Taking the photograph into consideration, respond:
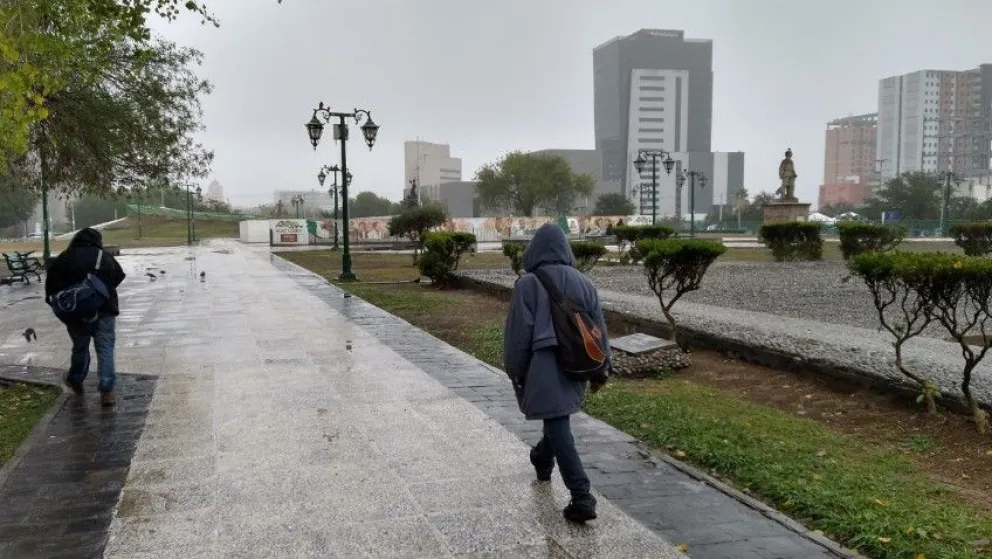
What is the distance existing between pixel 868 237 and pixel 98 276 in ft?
73.0

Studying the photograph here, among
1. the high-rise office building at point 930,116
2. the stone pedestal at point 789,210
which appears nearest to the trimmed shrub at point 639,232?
the stone pedestal at point 789,210

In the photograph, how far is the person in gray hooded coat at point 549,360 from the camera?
11.9ft

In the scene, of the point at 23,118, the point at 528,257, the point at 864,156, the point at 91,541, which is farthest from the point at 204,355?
the point at 864,156

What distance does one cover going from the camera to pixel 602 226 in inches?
2124

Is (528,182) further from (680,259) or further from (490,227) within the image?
(680,259)

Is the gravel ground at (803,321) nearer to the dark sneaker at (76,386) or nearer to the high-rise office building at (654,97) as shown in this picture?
the dark sneaker at (76,386)

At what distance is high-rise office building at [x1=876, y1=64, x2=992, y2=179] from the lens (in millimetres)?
119938

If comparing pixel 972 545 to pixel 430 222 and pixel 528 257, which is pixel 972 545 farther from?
pixel 430 222

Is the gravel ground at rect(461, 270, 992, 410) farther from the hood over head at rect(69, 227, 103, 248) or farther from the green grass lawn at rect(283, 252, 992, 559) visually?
the hood over head at rect(69, 227, 103, 248)

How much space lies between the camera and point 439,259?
1712 cm

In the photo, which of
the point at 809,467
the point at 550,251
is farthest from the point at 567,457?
the point at 809,467

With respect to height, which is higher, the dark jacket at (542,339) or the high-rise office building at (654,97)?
the high-rise office building at (654,97)

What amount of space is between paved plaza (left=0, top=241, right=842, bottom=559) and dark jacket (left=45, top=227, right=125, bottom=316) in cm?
91

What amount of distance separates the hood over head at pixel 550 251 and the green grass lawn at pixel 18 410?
3.54 m
